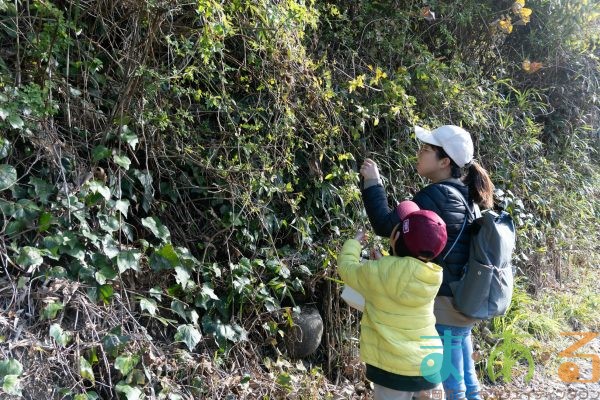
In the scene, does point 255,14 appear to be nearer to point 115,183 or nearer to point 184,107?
point 184,107

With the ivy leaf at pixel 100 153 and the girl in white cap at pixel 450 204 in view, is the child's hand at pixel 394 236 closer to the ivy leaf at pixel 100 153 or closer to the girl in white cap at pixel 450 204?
the girl in white cap at pixel 450 204

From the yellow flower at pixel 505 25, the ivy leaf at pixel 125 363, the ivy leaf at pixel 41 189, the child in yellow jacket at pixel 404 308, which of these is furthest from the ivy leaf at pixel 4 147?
the yellow flower at pixel 505 25

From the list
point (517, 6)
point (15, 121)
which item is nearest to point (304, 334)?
point (15, 121)

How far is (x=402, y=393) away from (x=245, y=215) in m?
1.45

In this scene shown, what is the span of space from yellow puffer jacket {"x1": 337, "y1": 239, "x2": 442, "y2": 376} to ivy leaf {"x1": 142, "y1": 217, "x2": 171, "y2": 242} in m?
1.08

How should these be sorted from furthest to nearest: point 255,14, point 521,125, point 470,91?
point 521,125 → point 470,91 → point 255,14

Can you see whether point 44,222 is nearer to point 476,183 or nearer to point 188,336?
point 188,336

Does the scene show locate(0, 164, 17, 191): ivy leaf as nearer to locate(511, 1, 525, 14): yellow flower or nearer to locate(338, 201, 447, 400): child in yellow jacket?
locate(338, 201, 447, 400): child in yellow jacket

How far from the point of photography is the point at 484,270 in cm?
293

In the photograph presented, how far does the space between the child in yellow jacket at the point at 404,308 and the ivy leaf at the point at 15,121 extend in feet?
5.42

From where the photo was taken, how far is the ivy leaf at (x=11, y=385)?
2430mm

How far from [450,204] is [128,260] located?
5.26ft

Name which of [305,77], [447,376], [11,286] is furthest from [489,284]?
[11,286]

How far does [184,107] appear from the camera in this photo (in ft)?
11.7
